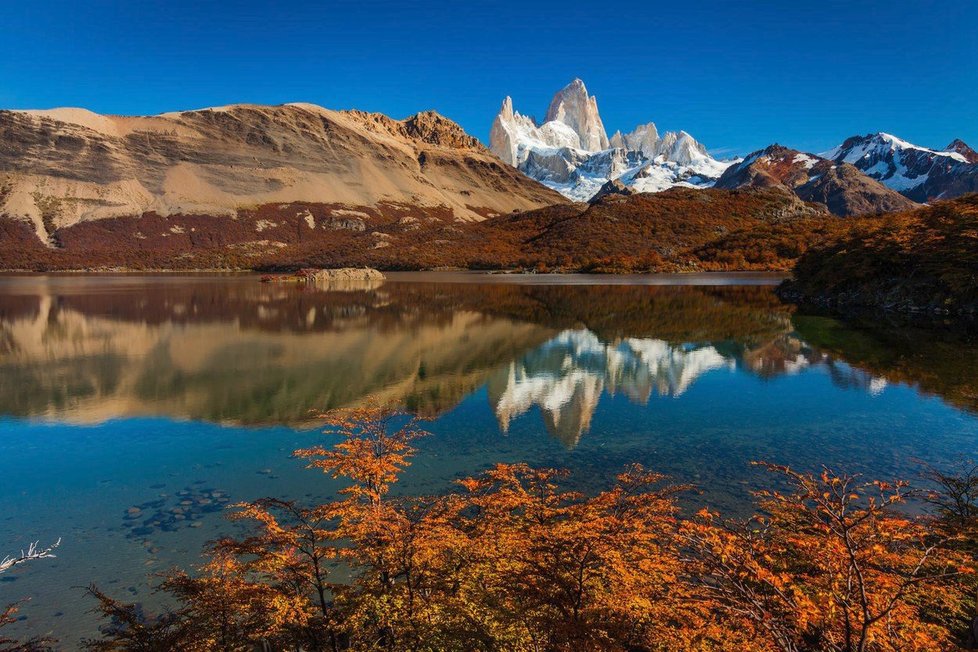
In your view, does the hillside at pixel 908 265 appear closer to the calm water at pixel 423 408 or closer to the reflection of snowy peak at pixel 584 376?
the calm water at pixel 423 408

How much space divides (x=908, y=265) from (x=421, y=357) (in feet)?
142

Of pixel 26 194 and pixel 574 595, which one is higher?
pixel 26 194

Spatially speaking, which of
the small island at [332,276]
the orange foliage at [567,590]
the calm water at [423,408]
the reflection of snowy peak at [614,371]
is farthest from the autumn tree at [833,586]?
the small island at [332,276]

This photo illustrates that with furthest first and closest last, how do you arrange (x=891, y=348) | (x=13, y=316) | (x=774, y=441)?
(x=13, y=316), (x=891, y=348), (x=774, y=441)

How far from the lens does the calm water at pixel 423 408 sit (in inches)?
444

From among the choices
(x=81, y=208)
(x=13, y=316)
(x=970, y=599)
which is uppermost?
(x=81, y=208)

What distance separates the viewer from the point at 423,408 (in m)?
19.2

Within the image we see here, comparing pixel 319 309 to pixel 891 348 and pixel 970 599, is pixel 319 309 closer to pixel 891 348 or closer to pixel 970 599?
pixel 891 348

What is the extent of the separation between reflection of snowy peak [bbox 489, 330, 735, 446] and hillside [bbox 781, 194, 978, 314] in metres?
24.2

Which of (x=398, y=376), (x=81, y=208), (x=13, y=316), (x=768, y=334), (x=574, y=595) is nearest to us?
(x=574, y=595)

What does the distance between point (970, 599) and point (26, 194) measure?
9739 inches

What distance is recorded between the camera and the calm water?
11273 millimetres

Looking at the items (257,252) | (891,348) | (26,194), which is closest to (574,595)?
(891,348)

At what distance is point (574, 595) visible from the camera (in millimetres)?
5969
